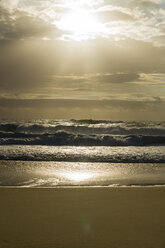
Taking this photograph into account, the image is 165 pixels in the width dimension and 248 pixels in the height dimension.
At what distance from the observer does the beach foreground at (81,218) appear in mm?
4035

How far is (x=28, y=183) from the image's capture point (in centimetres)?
820

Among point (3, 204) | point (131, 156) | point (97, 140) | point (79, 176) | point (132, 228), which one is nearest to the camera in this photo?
point (132, 228)

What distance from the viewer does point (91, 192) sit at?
6.93 m

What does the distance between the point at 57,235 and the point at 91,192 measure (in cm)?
278

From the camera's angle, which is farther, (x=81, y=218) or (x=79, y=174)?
(x=79, y=174)

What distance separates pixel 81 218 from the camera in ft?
16.2

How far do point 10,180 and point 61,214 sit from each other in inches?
149

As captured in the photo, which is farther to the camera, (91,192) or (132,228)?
(91,192)

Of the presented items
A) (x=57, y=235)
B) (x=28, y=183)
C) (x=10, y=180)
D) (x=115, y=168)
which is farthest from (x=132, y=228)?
(x=115, y=168)

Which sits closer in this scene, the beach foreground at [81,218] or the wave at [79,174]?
the beach foreground at [81,218]

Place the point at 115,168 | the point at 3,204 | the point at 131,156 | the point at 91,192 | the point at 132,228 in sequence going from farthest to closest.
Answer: the point at 131,156
the point at 115,168
the point at 91,192
the point at 3,204
the point at 132,228

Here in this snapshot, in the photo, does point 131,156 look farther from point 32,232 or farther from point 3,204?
point 32,232

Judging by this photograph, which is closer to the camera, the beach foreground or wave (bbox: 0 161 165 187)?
the beach foreground

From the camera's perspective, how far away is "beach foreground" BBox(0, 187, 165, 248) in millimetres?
4035
